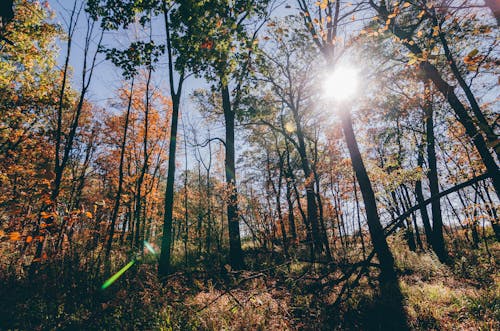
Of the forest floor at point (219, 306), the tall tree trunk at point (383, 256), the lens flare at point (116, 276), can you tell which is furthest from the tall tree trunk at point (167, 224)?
the tall tree trunk at point (383, 256)

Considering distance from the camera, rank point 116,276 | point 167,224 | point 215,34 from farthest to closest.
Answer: point 167,224
point 116,276
point 215,34

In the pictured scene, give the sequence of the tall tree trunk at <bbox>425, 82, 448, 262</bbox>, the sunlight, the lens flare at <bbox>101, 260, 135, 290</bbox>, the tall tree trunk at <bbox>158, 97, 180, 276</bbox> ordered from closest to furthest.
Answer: the lens flare at <bbox>101, 260, 135, 290</bbox>
the sunlight
the tall tree trunk at <bbox>158, 97, 180, 276</bbox>
the tall tree trunk at <bbox>425, 82, 448, 262</bbox>

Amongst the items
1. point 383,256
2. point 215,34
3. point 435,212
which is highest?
point 215,34

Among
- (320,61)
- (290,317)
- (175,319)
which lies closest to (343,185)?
(320,61)

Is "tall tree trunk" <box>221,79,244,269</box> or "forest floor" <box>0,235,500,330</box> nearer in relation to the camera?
"forest floor" <box>0,235,500,330</box>

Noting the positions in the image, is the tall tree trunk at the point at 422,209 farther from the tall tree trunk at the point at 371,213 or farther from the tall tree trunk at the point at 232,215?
the tall tree trunk at the point at 232,215

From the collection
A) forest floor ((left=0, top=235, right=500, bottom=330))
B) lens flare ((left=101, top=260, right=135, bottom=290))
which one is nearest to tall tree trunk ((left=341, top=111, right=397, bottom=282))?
forest floor ((left=0, top=235, right=500, bottom=330))

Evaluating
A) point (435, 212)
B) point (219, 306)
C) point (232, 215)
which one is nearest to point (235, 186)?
point (232, 215)

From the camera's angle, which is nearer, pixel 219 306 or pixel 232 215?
pixel 219 306

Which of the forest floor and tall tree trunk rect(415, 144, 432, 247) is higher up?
tall tree trunk rect(415, 144, 432, 247)

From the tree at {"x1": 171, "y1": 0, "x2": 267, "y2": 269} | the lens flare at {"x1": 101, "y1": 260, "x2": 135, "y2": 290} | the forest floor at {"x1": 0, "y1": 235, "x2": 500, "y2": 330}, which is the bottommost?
the forest floor at {"x1": 0, "y1": 235, "x2": 500, "y2": 330}

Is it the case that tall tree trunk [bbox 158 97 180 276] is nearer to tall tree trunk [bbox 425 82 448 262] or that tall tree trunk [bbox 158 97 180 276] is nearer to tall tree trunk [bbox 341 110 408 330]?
tall tree trunk [bbox 341 110 408 330]

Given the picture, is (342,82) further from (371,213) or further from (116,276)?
(116,276)

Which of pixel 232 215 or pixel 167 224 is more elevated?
pixel 232 215
